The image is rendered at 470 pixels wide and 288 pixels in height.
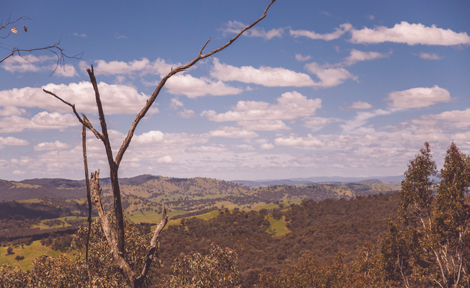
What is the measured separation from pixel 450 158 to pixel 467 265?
A: 38.8ft

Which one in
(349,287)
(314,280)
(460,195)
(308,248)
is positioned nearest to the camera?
(460,195)

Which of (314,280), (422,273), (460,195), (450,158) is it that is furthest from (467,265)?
(314,280)

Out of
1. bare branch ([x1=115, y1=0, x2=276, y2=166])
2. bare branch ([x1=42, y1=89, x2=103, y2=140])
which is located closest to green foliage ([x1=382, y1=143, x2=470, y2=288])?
bare branch ([x1=115, y1=0, x2=276, y2=166])

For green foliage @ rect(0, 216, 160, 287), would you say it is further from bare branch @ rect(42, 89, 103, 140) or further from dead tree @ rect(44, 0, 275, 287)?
bare branch @ rect(42, 89, 103, 140)

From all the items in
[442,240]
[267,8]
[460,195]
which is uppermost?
[267,8]

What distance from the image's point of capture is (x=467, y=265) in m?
32.8

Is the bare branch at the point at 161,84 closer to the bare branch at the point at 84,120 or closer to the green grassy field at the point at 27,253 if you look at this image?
the bare branch at the point at 84,120

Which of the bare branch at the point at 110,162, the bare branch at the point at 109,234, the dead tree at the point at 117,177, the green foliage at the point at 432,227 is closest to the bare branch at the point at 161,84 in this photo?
the dead tree at the point at 117,177

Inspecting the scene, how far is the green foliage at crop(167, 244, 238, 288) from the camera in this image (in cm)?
3125

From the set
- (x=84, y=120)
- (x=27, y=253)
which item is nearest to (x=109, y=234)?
(x=84, y=120)

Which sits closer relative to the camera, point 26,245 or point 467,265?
point 467,265

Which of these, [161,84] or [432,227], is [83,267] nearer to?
[161,84]

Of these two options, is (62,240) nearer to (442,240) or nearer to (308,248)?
(308,248)

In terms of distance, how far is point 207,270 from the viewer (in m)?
31.6
